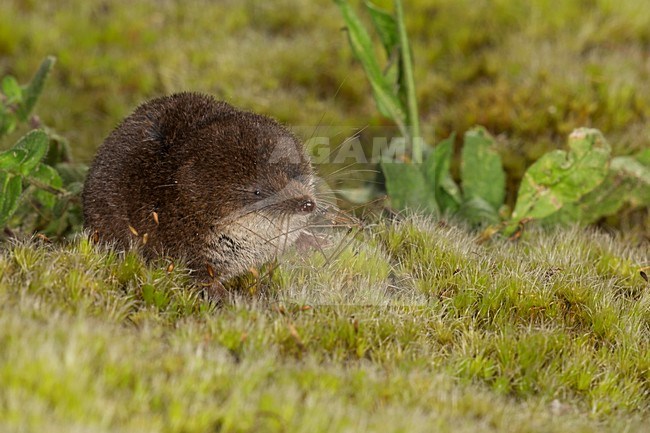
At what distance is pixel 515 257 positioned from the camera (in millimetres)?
4156

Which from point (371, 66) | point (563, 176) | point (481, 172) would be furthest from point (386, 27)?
point (563, 176)

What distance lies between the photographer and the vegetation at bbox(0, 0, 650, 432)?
2699mm

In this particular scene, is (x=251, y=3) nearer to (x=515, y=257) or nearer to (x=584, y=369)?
(x=515, y=257)

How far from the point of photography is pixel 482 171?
5363 mm

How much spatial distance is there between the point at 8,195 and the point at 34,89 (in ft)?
4.48

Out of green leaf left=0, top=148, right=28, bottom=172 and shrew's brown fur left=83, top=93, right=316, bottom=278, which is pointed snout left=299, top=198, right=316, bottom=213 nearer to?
shrew's brown fur left=83, top=93, right=316, bottom=278

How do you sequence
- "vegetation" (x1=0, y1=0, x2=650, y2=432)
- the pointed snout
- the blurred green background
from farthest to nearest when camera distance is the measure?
the blurred green background → the pointed snout → "vegetation" (x1=0, y1=0, x2=650, y2=432)

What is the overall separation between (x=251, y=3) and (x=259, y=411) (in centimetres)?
578

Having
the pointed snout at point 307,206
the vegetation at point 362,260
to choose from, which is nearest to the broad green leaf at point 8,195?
the vegetation at point 362,260

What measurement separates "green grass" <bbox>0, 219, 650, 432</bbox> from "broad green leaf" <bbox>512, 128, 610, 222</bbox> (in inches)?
27.8

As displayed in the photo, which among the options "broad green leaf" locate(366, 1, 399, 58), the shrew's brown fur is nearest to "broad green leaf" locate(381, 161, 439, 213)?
"broad green leaf" locate(366, 1, 399, 58)

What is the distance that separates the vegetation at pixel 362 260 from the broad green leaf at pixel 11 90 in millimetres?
17

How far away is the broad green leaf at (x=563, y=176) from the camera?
4895mm

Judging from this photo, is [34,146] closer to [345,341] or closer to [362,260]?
[362,260]
